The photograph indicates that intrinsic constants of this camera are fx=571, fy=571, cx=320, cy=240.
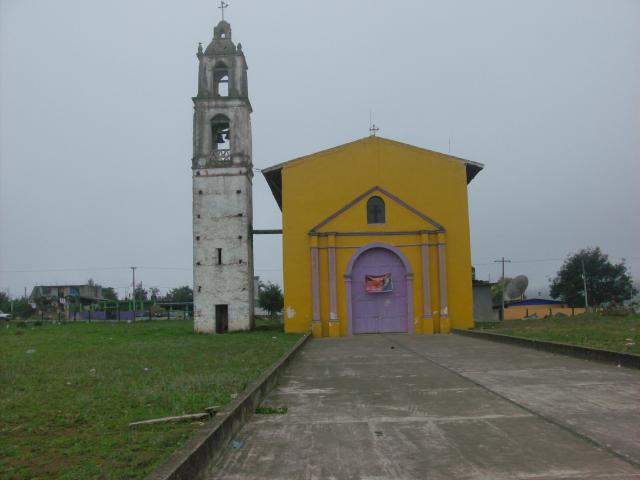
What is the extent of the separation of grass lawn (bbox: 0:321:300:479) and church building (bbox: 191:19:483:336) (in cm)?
963

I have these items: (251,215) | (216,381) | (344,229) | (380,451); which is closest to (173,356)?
(216,381)

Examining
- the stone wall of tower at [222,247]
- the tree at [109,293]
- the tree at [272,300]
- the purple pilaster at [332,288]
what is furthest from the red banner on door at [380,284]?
the tree at [109,293]

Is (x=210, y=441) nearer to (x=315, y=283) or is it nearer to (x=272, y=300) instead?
(x=315, y=283)

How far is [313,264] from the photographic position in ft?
72.3

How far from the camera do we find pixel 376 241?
22.5 meters

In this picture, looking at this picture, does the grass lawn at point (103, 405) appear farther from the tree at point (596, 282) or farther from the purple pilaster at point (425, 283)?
the tree at point (596, 282)

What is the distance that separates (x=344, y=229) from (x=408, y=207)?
8.90 ft

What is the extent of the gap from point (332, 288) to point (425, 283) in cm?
360

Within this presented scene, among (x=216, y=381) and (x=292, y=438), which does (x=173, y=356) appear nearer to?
(x=216, y=381)

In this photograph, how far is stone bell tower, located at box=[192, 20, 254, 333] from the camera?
25031 mm

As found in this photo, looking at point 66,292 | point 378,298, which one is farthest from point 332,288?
point 66,292

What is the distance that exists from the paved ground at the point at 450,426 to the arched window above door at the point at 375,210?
12.9 meters

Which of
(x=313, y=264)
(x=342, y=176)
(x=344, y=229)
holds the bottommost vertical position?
(x=313, y=264)

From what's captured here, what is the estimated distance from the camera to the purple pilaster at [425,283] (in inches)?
862
